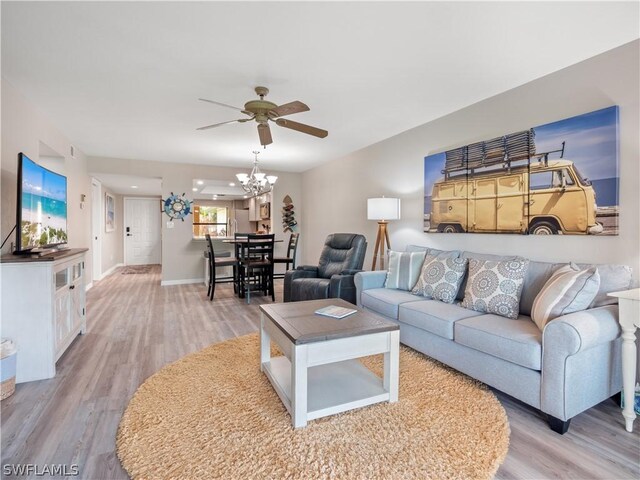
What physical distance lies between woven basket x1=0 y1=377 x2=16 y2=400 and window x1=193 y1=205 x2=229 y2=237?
8.75 meters

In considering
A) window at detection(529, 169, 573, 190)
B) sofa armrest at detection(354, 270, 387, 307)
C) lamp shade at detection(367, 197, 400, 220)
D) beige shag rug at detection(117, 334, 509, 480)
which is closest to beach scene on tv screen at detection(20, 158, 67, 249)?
beige shag rug at detection(117, 334, 509, 480)

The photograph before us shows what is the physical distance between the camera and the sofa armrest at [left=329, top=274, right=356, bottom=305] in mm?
3707

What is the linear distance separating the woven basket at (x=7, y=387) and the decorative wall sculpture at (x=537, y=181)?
382cm

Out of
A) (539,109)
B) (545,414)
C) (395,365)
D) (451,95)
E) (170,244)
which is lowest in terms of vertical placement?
(545,414)

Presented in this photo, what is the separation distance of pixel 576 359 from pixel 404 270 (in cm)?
170

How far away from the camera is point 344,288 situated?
3715 millimetres

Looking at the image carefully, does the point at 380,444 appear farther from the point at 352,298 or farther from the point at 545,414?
the point at 352,298

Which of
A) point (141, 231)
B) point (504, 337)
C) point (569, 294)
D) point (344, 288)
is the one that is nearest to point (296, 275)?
point (344, 288)

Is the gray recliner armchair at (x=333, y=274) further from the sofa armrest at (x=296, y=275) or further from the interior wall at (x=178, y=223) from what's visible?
the interior wall at (x=178, y=223)

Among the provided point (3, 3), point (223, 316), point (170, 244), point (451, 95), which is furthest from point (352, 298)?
point (170, 244)

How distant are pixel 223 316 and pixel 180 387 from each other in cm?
186

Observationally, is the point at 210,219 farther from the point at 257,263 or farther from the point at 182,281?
the point at 257,263

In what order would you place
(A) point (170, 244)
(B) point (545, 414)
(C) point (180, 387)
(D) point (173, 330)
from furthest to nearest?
(A) point (170, 244), (D) point (173, 330), (C) point (180, 387), (B) point (545, 414)

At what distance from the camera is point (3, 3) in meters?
1.82
